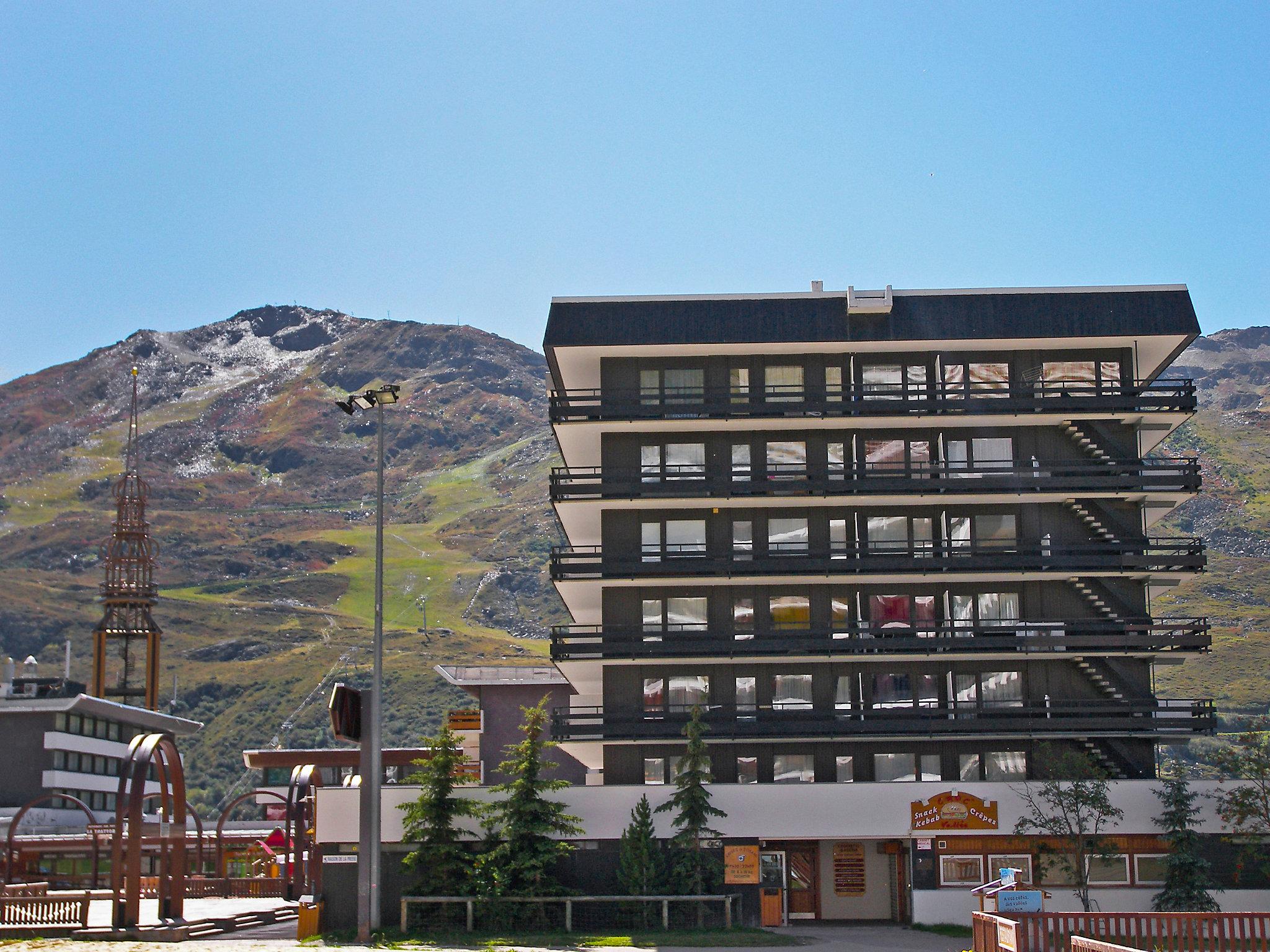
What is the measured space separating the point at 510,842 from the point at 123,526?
9302 cm

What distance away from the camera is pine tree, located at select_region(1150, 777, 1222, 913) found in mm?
45625

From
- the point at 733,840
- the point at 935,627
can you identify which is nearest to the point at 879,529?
the point at 935,627

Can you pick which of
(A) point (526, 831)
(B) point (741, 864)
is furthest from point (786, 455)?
(A) point (526, 831)

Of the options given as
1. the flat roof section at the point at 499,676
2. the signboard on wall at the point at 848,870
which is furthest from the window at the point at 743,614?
the flat roof section at the point at 499,676

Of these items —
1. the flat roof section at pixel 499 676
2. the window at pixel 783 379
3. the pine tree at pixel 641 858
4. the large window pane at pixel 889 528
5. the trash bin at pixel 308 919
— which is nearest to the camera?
the trash bin at pixel 308 919

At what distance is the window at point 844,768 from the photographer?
5219 centimetres

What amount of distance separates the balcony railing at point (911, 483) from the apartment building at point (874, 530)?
0.39ft

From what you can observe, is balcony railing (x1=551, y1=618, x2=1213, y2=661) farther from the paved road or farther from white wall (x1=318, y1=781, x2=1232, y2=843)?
the paved road

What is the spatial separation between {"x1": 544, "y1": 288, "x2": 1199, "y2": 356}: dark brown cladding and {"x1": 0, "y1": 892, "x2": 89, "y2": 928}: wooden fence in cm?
2454

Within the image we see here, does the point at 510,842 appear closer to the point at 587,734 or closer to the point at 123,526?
the point at 587,734

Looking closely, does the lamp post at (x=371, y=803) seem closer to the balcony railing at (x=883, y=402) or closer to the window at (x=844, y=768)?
the balcony railing at (x=883, y=402)

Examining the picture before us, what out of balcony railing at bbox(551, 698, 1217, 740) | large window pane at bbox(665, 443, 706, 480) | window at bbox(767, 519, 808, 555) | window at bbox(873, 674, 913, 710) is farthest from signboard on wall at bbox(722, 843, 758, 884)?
large window pane at bbox(665, 443, 706, 480)

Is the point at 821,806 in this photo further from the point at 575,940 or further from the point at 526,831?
the point at 575,940

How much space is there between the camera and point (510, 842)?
43.8 meters
